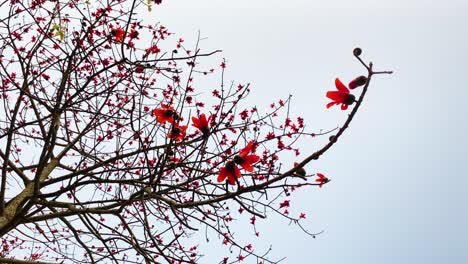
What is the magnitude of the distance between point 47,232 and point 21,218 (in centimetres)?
165

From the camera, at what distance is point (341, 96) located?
1445 mm

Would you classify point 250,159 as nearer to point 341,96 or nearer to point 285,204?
point 341,96

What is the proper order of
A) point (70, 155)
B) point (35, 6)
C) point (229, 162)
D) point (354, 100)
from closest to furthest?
1. point (354, 100)
2. point (229, 162)
3. point (35, 6)
4. point (70, 155)

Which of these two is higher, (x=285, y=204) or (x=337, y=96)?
(x=285, y=204)

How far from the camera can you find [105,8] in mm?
3799

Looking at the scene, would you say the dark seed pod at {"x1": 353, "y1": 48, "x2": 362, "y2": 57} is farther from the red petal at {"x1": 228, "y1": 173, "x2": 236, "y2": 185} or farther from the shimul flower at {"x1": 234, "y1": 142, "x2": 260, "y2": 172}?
the red petal at {"x1": 228, "y1": 173, "x2": 236, "y2": 185}

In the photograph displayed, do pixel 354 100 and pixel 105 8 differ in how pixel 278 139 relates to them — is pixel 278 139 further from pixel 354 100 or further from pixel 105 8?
pixel 354 100

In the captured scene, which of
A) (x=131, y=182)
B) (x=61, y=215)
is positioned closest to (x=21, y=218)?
(x=61, y=215)

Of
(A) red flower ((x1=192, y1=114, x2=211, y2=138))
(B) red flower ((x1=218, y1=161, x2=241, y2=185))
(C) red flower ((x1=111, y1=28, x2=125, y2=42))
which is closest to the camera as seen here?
(B) red flower ((x1=218, y1=161, x2=241, y2=185))

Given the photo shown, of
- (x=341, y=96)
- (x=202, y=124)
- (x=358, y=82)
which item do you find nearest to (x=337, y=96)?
(x=341, y=96)

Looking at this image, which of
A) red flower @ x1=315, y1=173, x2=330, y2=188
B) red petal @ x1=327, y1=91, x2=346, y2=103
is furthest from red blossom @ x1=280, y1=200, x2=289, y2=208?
red petal @ x1=327, y1=91, x2=346, y2=103

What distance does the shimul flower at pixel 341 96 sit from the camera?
1432 mm

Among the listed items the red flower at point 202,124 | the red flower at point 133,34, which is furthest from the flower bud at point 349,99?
the red flower at point 133,34

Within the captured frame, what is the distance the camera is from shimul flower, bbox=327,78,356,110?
4.70 feet
